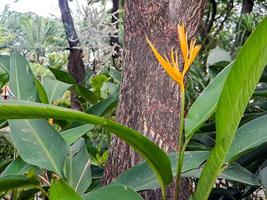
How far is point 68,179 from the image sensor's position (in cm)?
79

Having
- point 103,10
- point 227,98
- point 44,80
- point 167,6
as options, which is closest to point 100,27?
point 103,10

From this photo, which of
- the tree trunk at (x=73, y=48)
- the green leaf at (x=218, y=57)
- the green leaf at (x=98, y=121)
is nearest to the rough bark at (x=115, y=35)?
the tree trunk at (x=73, y=48)

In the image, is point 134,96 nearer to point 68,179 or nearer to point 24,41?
point 68,179

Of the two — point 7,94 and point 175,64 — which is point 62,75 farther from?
point 175,64

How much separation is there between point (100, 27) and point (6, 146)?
184 cm

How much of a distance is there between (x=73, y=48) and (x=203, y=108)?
114 inches

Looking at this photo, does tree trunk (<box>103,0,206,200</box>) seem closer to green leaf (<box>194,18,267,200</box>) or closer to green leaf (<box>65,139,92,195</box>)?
green leaf (<box>65,139,92,195</box>)

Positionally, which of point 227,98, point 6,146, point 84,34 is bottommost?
point 6,146

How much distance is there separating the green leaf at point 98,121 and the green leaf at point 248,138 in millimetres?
100

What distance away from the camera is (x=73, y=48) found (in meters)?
3.50

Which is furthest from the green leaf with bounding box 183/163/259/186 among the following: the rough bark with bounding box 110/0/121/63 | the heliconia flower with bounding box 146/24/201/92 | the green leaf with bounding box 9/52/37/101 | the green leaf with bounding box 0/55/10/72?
the rough bark with bounding box 110/0/121/63

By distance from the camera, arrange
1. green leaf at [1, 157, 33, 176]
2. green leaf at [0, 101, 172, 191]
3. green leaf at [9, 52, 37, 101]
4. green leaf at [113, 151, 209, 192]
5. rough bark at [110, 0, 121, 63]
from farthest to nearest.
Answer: rough bark at [110, 0, 121, 63] → green leaf at [9, 52, 37, 101] → green leaf at [1, 157, 33, 176] → green leaf at [113, 151, 209, 192] → green leaf at [0, 101, 172, 191]

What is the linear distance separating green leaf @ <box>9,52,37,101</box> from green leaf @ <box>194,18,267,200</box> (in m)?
0.45

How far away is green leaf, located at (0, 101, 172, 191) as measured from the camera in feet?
1.52
